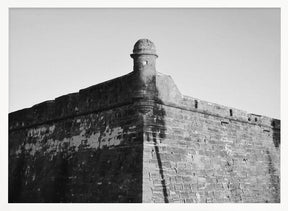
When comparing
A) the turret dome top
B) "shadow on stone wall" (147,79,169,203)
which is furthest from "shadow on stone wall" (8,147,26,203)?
the turret dome top

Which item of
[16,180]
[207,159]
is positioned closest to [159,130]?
[207,159]

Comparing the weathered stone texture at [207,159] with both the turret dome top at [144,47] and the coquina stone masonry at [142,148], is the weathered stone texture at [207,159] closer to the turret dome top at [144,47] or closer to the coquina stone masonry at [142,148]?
the coquina stone masonry at [142,148]

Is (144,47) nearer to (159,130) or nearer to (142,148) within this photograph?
(159,130)

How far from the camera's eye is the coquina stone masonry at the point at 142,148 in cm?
928

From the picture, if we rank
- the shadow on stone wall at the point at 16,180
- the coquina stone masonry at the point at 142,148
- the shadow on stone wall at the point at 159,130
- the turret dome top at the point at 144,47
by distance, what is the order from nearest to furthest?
the shadow on stone wall at the point at 159,130 < the coquina stone masonry at the point at 142,148 < the turret dome top at the point at 144,47 < the shadow on stone wall at the point at 16,180

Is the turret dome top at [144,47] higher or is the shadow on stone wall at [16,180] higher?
the turret dome top at [144,47]

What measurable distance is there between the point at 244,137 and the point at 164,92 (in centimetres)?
328

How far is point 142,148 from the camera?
9039 millimetres

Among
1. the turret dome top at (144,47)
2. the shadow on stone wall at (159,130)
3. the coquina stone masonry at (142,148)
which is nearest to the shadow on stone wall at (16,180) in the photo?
the coquina stone masonry at (142,148)

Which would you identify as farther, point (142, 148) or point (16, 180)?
point (16, 180)

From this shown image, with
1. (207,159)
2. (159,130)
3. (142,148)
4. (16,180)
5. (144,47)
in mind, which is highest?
(144,47)

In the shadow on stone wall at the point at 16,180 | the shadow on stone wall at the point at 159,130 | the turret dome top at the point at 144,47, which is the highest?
the turret dome top at the point at 144,47
